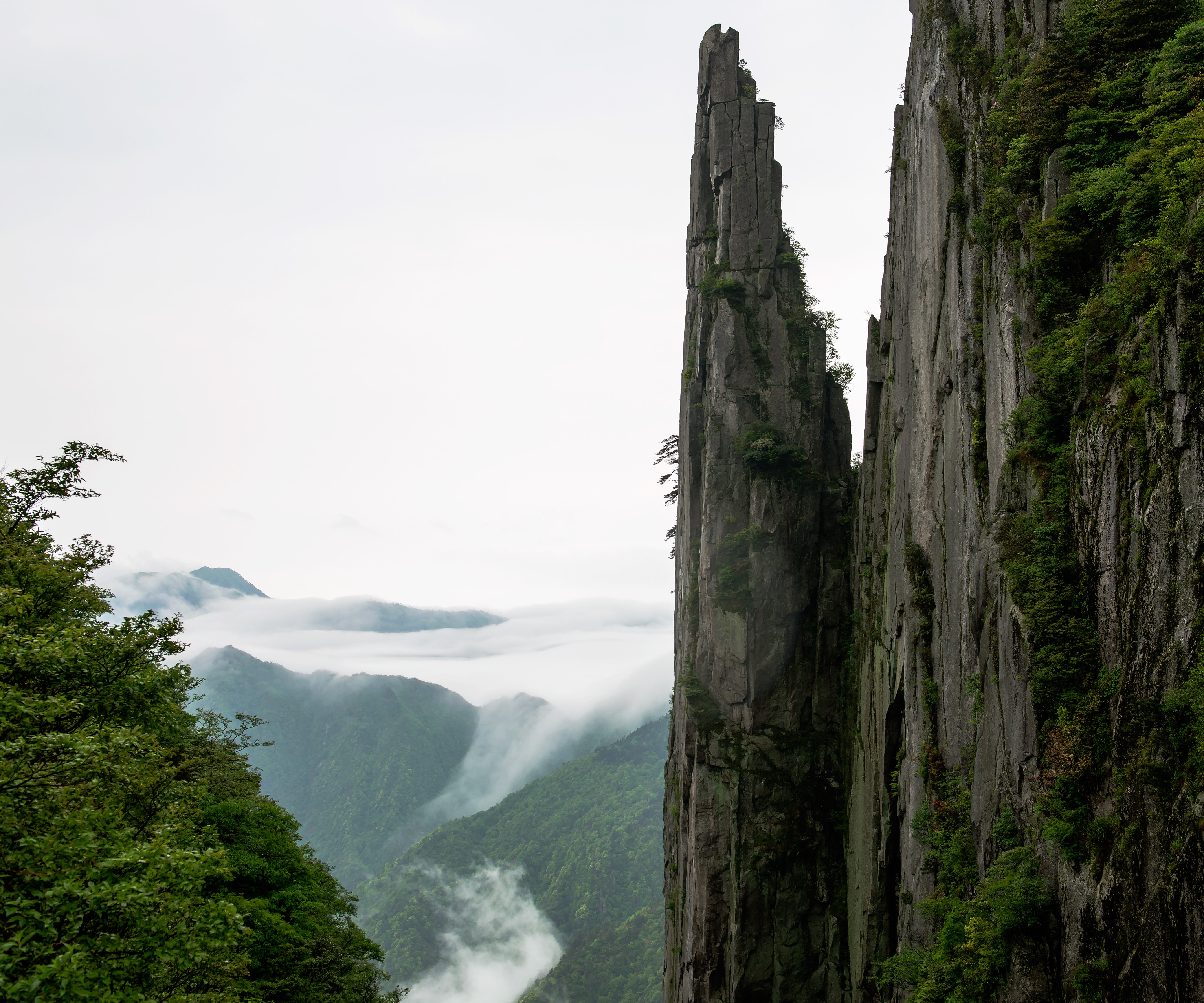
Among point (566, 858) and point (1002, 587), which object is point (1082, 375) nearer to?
point (1002, 587)

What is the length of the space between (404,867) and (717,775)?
408ft

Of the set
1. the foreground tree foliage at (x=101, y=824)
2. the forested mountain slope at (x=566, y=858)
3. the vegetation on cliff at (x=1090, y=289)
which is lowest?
the forested mountain slope at (x=566, y=858)

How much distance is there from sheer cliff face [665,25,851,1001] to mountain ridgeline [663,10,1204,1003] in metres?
0.16

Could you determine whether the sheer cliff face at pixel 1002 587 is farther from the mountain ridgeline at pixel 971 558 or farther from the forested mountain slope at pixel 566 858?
the forested mountain slope at pixel 566 858

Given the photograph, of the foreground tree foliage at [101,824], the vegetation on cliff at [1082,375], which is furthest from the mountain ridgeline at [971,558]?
the foreground tree foliage at [101,824]

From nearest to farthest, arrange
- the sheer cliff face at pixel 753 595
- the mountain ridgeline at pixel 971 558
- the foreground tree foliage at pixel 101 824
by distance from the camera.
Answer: the foreground tree foliage at pixel 101 824 < the mountain ridgeline at pixel 971 558 < the sheer cliff face at pixel 753 595

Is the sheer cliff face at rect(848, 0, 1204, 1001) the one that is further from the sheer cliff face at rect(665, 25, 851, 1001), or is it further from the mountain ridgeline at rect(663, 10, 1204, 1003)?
the sheer cliff face at rect(665, 25, 851, 1001)

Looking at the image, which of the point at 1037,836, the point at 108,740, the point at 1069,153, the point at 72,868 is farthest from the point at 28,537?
the point at 1069,153

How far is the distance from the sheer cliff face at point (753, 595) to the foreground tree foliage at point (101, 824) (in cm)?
1694

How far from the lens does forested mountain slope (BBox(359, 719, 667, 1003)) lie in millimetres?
109125

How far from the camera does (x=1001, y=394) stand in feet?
54.9

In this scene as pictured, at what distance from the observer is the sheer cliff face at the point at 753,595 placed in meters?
31.4

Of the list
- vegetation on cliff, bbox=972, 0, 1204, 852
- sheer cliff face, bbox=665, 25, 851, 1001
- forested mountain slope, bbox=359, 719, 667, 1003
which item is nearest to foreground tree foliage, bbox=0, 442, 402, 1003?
vegetation on cliff, bbox=972, 0, 1204, 852

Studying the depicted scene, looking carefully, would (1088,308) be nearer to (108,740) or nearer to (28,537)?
(108,740)
